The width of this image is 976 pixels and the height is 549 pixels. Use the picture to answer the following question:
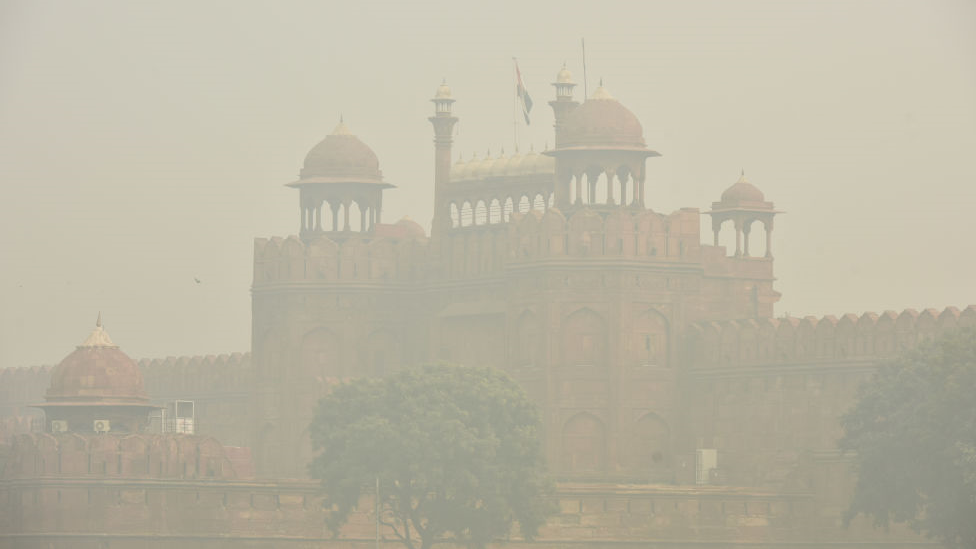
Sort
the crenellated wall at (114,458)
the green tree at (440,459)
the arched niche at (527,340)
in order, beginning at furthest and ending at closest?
the arched niche at (527,340)
the crenellated wall at (114,458)
the green tree at (440,459)

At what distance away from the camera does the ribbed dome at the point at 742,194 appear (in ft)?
305

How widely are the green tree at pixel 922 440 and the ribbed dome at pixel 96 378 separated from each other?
20.1 metres

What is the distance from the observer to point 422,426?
74125mm

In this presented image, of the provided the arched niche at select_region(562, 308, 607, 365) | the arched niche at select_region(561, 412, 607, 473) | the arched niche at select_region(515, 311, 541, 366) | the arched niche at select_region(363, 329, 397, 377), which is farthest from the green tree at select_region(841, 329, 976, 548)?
the arched niche at select_region(363, 329, 397, 377)

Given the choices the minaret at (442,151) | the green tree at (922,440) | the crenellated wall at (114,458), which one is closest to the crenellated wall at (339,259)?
the minaret at (442,151)

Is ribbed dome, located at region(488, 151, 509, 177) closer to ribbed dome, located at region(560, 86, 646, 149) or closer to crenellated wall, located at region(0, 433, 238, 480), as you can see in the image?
ribbed dome, located at region(560, 86, 646, 149)

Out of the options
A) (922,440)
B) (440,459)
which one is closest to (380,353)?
(440,459)

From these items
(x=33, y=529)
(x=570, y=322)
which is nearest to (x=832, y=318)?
(x=570, y=322)

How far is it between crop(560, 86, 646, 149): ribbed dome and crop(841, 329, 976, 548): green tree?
1550cm

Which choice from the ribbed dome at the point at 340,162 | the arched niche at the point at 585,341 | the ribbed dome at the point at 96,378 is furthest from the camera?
the ribbed dome at the point at 340,162

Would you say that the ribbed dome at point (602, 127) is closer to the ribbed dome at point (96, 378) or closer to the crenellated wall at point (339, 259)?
the crenellated wall at point (339, 259)

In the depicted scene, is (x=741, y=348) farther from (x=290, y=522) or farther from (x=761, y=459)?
(x=290, y=522)

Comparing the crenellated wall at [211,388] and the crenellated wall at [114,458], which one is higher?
the crenellated wall at [211,388]

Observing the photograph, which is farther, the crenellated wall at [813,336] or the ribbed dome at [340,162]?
the ribbed dome at [340,162]
